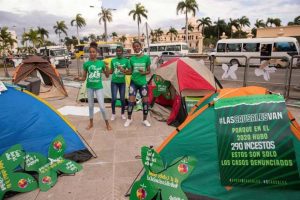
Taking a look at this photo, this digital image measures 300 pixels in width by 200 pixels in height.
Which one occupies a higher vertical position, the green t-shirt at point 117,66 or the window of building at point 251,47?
the window of building at point 251,47

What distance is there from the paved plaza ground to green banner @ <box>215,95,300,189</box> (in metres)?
1.51

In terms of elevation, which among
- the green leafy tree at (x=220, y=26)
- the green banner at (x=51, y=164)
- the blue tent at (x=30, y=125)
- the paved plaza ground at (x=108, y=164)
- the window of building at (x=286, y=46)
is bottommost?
the paved plaza ground at (x=108, y=164)

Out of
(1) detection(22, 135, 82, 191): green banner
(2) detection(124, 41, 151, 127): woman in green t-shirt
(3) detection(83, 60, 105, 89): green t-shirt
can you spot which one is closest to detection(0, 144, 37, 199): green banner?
(1) detection(22, 135, 82, 191): green banner

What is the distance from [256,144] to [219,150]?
0.41m

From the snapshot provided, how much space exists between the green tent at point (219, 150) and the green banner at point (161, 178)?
170mm

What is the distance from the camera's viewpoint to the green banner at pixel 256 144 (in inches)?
108

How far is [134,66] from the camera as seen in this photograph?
585 cm

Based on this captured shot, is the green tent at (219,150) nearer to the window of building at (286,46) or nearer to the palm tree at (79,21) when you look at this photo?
the window of building at (286,46)

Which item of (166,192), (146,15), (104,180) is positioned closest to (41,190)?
(104,180)

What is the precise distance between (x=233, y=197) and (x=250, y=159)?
510 mm

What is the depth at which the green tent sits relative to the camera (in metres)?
2.76

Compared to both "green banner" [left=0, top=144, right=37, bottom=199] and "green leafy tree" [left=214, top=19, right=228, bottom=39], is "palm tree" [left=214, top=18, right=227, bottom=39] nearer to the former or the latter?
"green leafy tree" [left=214, top=19, right=228, bottom=39]

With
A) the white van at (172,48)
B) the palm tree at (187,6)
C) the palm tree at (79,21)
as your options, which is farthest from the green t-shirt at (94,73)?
the palm tree at (79,21)

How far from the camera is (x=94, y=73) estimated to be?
554cm
